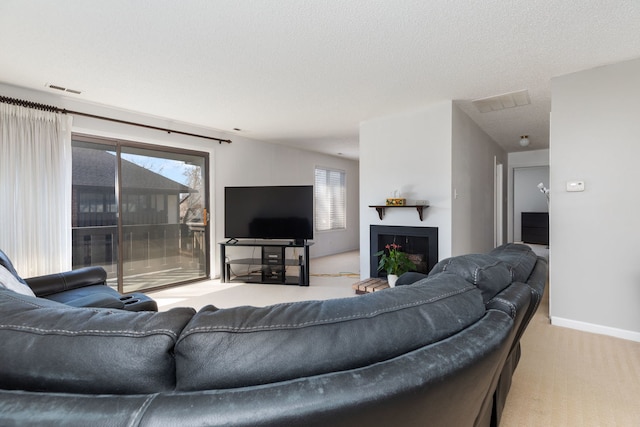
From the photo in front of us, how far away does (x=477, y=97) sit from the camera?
3574 millimetres

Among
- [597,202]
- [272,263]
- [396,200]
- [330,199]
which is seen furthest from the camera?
[330,199]

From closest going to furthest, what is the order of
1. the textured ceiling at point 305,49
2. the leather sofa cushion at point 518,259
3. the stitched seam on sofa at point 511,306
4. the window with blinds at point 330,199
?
the stitched seam on sofa at point 511,306, the leather sofa cushion at point 518,259, the textured ceiling at point 305,49, the window with blinds at point 330,199

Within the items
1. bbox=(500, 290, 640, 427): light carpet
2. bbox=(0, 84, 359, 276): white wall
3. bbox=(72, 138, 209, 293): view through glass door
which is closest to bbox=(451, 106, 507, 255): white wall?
bbox=(500, 290, 640, 427): light carpet

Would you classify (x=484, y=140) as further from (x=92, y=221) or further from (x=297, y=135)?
(x=92, y=221)

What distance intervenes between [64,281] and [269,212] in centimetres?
274

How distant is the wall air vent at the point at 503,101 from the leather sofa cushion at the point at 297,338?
3578 millimetres

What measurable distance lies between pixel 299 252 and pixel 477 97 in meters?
3.95

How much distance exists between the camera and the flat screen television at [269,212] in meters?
4.75

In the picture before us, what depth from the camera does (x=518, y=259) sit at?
59.3 inches

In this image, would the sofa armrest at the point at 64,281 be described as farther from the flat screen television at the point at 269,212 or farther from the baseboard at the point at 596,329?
the baseboard at the point at 596,329

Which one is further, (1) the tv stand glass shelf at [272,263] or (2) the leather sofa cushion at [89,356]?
(1) the tv stand glass shelf at [272,263]

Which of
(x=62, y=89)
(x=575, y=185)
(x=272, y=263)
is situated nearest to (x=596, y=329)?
(x=575, y=185)

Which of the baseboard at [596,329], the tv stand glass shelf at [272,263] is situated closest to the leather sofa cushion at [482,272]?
the baseboard at [596,329]

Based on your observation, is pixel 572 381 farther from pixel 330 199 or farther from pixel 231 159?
pixel 330 199
